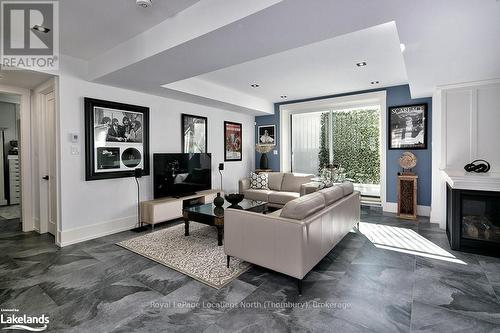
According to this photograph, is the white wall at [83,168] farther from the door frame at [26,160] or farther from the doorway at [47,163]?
the door frame at [26,160]

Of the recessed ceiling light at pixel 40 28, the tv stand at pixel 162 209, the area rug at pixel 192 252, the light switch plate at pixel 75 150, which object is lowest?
the area rug at pixel 192 252

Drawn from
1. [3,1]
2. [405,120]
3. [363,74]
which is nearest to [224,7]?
[3,1]

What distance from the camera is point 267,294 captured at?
2.32m

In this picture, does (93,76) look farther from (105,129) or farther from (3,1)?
(3,1)

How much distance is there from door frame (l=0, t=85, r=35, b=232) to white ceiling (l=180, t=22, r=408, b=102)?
244cm

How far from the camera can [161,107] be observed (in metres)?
4.85

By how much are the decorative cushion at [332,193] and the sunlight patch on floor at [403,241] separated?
2.96 ft

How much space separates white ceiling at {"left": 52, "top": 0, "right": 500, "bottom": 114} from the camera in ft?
6.47

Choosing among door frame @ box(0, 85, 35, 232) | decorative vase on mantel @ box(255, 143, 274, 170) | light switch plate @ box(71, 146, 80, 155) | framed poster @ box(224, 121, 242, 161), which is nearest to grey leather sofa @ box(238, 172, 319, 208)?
decorative vase on mantel @ box(255, 143, 274, 170)

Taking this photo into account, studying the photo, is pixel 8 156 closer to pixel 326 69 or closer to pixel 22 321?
pixel 22 321

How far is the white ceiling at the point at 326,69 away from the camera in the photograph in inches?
124

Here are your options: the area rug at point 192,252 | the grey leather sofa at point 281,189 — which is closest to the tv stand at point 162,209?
the area rug at point 192,252

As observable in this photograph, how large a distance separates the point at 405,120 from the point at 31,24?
597 centimetres

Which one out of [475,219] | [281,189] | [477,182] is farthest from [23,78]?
[475,219]
